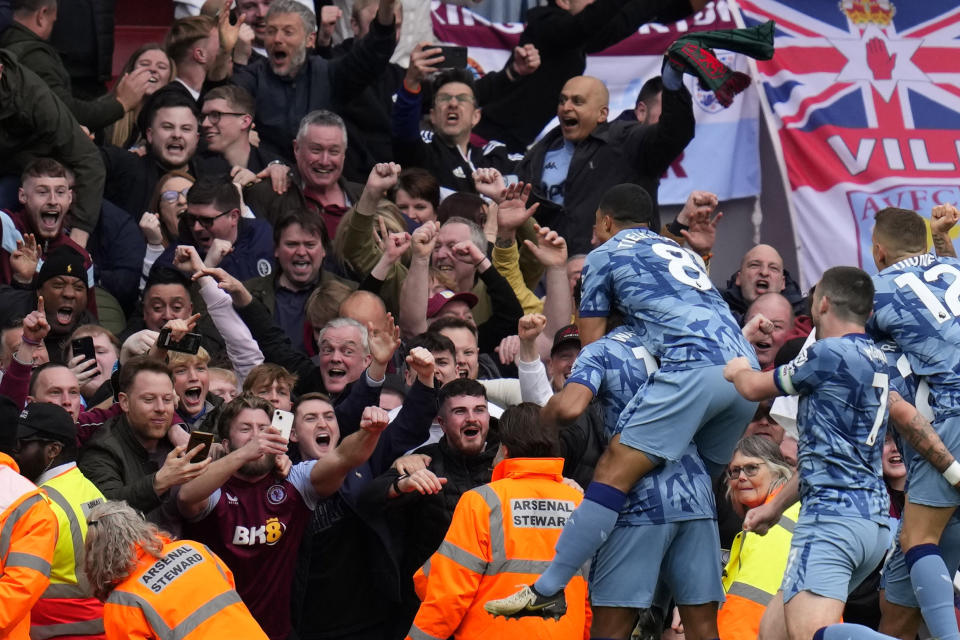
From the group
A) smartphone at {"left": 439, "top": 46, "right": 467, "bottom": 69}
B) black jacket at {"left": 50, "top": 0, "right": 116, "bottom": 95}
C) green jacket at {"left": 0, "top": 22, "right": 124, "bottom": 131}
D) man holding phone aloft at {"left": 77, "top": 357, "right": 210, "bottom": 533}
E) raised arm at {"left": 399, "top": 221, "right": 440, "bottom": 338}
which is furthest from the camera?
smartphone at {"left": 439, "top": 46, "right": 467, "bottom": 69}

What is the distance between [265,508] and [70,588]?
109 cm

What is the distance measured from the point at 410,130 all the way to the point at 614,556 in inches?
233

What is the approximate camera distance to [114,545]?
735 centimetres

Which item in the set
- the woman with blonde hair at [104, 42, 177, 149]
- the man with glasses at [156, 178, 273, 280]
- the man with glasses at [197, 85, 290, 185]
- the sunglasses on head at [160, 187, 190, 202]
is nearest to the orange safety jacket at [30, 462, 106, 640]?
the man with glasses at [156, 178, 273, 280]

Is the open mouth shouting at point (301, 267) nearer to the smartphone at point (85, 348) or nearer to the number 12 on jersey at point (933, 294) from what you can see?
the smartphone at point (85, 348)

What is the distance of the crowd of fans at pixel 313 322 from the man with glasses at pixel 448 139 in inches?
0.9

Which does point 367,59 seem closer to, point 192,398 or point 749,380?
point 192,398

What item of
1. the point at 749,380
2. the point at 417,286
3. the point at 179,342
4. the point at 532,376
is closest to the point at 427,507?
the point at 532,376

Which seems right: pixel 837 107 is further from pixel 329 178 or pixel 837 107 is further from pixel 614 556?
pixel 614 556

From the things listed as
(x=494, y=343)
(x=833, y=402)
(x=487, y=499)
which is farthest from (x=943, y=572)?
(x=494, y=343)

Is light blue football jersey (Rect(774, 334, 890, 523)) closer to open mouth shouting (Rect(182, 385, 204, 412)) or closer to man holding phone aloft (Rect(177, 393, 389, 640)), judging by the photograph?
man holding phone aloft (Rect(177, 393, 389, 640))

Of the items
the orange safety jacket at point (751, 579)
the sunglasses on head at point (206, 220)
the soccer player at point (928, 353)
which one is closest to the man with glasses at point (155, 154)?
the sunglasses on head at point (206, 220)

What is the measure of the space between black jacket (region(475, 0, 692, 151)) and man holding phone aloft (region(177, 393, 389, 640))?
594 centimetres

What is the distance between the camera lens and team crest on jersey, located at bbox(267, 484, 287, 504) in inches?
346
